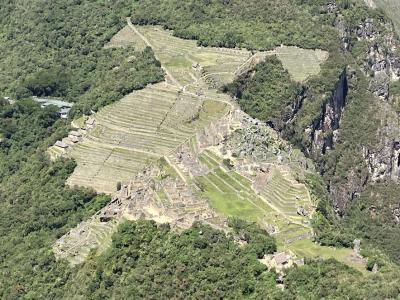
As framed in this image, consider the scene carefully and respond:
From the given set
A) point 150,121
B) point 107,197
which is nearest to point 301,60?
point 150,121

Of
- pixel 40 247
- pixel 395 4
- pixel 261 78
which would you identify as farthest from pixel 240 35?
pixel 395 4

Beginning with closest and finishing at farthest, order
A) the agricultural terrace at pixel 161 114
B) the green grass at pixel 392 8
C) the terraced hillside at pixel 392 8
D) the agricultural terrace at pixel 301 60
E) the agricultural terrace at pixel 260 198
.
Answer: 1. the agricultural terrace at pixel 260 198
2. the agricultural terrace at pixel 161 114
3. the agricultural terrace at pixel 301 60
4. the terraced hillside at pixel 392 8
5. the green grass at pixel 392 8

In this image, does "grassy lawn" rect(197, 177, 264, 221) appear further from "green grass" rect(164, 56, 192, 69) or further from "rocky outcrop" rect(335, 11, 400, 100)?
"rocky outcrop" rect(335, 11, 400, 100)

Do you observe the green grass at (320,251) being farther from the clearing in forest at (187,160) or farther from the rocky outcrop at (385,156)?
the rocky outcrop at (385,156)

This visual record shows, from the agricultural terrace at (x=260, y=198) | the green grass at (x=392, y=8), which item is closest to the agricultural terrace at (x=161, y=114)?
the agricultural terrace at (x=260, y=198)

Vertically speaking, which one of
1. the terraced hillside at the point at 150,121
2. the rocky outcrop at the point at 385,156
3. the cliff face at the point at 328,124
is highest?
the terraced hillside at the point at 150,121

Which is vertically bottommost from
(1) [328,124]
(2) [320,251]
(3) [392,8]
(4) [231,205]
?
(1) [328,124]

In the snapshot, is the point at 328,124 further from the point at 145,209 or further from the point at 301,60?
the point at 145,209
